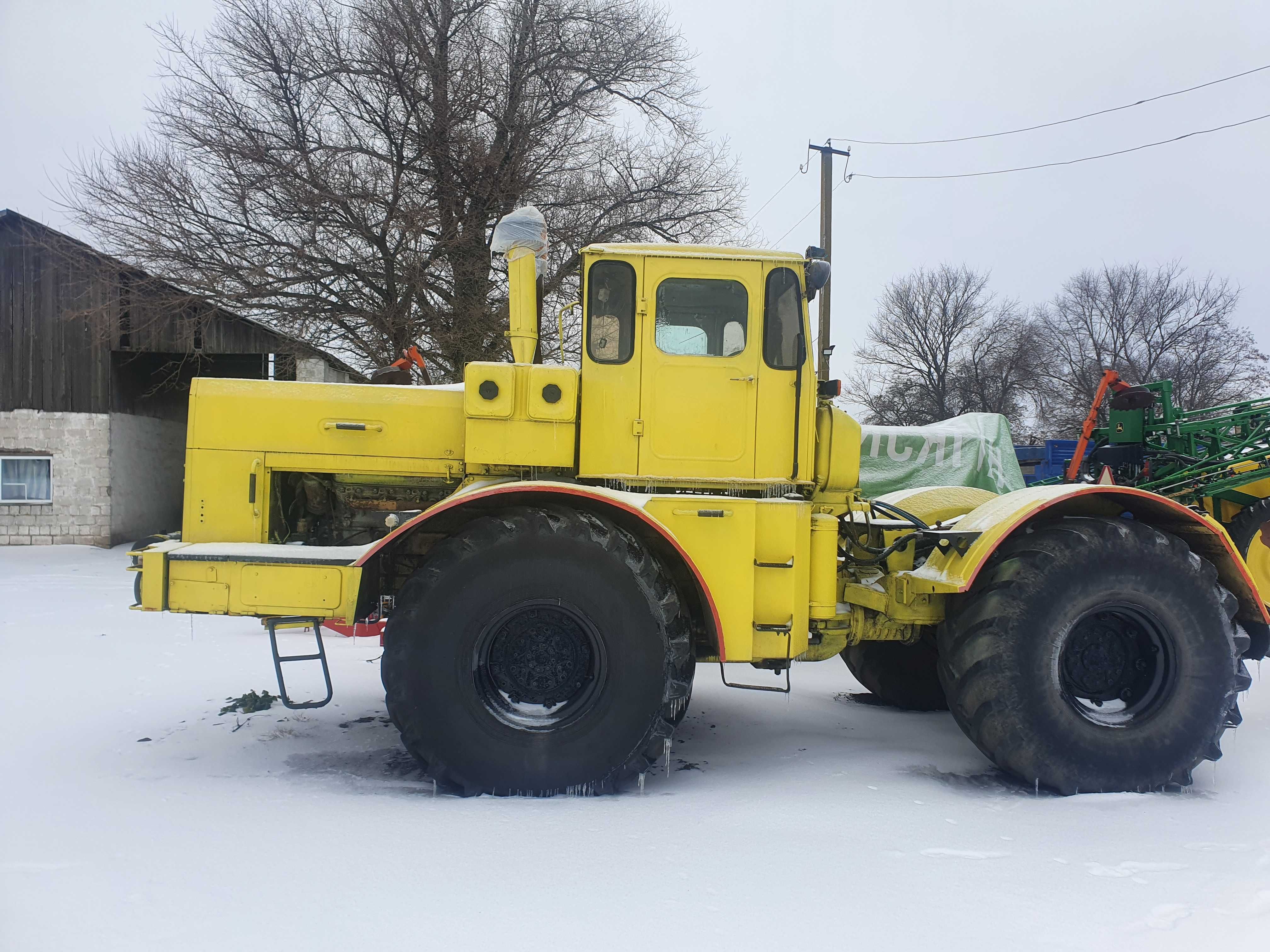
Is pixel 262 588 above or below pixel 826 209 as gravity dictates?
below

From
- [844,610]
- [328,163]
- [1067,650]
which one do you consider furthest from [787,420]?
[328,163]

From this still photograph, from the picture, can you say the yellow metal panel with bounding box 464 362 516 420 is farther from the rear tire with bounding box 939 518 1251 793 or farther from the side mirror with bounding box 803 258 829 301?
the rear tire with bounding box 939 518 1251 793

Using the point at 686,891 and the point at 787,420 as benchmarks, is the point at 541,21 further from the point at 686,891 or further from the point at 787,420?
the point at 686,891

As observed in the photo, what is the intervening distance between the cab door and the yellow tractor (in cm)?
1

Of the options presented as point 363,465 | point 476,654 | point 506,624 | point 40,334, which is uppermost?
point 40,334

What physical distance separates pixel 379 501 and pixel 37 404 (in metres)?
16.2

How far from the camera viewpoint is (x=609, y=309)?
4.40m

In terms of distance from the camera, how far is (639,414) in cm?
435

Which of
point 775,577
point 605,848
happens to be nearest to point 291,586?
point 605,848

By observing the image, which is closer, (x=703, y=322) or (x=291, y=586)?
(x=291, y=586)

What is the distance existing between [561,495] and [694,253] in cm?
151

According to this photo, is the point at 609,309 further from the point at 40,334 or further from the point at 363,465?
the point at 40,334

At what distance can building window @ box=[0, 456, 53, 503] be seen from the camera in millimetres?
16734

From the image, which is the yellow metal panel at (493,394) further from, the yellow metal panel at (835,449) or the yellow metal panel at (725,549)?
the yellow metal panel at (835,449)
